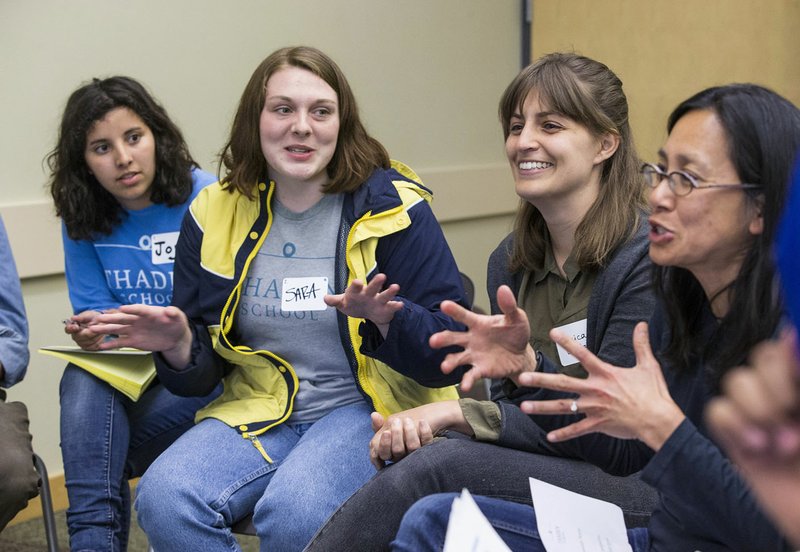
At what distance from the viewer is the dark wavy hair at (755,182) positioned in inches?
49.3

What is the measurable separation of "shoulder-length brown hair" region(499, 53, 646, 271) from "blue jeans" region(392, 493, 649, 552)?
572 millimetres

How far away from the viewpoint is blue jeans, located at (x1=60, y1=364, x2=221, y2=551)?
2.15 meters

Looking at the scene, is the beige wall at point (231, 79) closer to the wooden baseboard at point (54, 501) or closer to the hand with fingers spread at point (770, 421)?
the wooden baseboard at point (54, 501)

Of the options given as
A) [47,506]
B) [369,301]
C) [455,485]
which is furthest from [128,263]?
[455,485]

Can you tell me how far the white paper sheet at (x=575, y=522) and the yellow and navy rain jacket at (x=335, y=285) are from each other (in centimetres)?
46

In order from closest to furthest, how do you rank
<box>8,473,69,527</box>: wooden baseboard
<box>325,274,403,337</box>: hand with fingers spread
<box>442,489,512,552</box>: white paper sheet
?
<box>442,489,512,552</box>: white paper sheet < <box>325,274,403,337</box>: hand with fingers spread < <box>8,473,69,527</box>: wooden baseboard

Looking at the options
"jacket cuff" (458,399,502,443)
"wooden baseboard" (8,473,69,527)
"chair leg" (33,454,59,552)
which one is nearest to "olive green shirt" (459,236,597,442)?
"jacket cuff" (458,399,502,443)

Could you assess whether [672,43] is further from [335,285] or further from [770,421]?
[770,421]

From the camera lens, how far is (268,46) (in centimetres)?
365

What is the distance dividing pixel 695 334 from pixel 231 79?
255 cm

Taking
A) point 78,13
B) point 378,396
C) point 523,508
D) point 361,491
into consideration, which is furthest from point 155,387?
point 78,13

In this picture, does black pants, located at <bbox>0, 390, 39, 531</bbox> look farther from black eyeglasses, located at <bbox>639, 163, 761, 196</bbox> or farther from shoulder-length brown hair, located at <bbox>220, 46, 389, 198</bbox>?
black eyeglasses, located at <bbox>639, 163, 761, 196</bbox>

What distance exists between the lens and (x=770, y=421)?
54 cm

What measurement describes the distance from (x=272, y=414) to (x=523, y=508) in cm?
71
